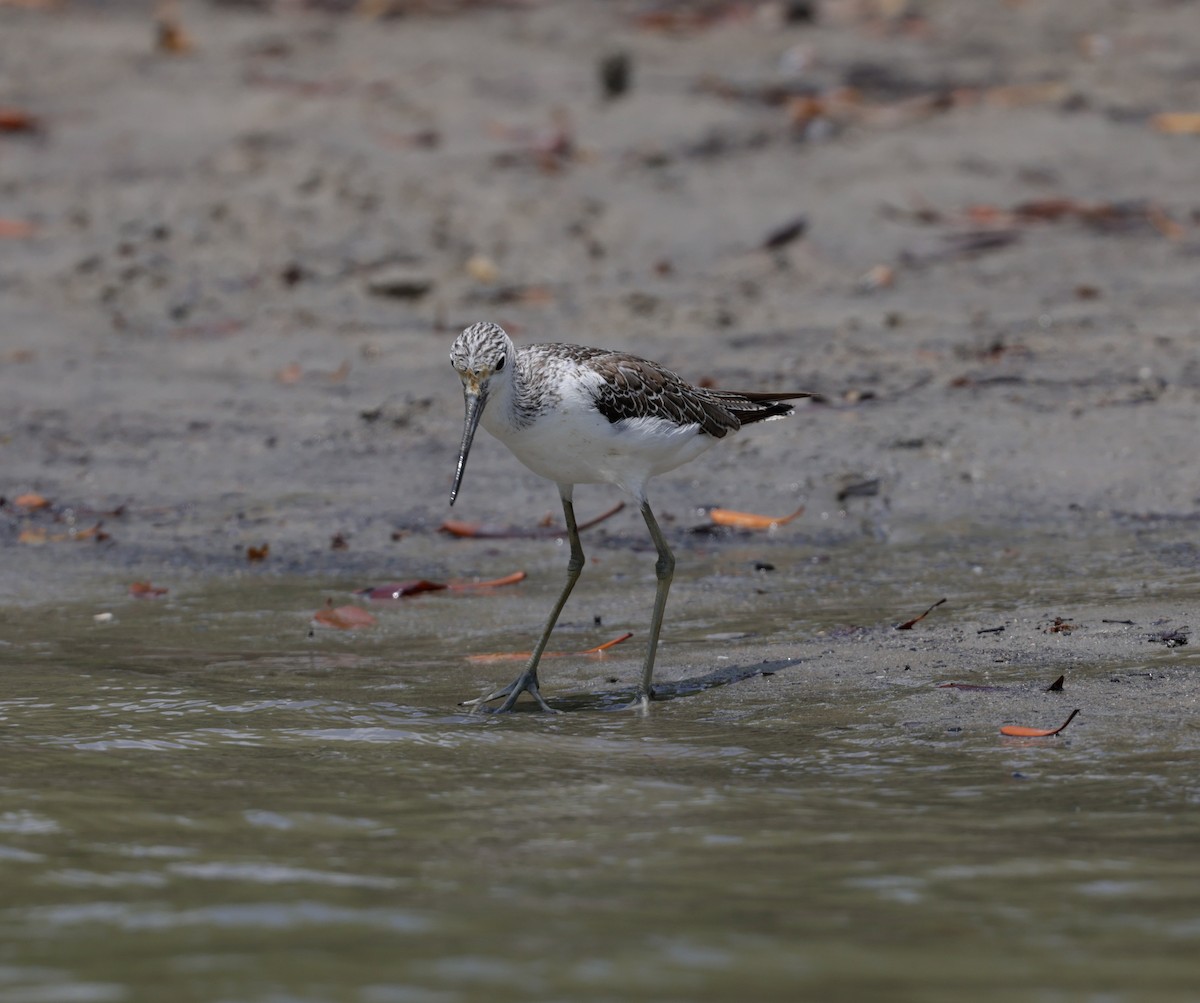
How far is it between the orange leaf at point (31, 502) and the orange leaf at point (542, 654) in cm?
303

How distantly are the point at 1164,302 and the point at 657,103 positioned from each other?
445 centimetres

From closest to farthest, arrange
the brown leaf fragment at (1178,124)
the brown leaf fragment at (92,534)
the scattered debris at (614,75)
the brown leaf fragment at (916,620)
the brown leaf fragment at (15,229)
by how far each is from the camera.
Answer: the brown leaf fragment at (916,620), the brown leaf fragment at (92,534), the brown leaf fragment at (15,229), the brown leaf fragment at (1178,124), the scattered debris at (614,75)

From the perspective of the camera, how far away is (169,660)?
5930mm

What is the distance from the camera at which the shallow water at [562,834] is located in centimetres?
310

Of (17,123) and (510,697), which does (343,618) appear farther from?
(17,123)

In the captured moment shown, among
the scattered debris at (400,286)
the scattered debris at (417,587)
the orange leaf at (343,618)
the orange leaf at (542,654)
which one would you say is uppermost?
the scattered debris at (400,286)

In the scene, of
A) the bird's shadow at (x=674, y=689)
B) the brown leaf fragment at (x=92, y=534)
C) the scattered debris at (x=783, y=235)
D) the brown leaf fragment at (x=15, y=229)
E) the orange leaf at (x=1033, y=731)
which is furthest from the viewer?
the brown leaf fragment at (x=15, y=229)

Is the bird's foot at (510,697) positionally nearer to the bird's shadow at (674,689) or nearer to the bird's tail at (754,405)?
the bird's shadow at (674,689)

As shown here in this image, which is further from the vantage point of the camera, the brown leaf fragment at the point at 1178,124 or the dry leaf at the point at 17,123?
the dry leaf at the point at 17,123

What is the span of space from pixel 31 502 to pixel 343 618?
2.39 m

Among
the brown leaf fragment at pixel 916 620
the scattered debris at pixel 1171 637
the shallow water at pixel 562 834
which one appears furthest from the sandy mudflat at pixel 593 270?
the shallow water at pixel 562 834

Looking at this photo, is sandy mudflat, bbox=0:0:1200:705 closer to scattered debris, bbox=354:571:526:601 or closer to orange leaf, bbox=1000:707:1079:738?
scattered debris, bbox=354:571:526:601

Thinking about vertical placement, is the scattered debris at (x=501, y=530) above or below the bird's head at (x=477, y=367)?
below

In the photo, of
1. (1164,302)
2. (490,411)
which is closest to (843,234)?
(1164,302)
